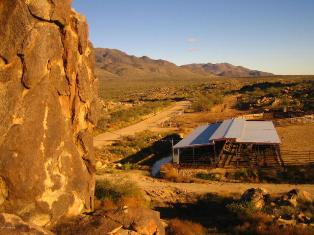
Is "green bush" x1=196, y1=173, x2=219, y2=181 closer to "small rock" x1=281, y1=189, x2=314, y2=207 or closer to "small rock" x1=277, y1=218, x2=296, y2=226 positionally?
"small rock" x1=281, y1=189, x2=314, y2=207

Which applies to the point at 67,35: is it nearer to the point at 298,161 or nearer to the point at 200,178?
the point at 200,178

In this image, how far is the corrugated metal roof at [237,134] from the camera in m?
26.6

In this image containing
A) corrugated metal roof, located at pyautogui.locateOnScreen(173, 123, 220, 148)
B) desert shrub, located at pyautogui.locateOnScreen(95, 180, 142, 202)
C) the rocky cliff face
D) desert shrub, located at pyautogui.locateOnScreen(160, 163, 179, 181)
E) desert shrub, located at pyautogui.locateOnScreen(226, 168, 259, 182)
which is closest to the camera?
the rocky cliff face

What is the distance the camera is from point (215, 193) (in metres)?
21.1

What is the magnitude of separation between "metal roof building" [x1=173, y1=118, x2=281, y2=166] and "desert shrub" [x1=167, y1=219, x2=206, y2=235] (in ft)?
33.6

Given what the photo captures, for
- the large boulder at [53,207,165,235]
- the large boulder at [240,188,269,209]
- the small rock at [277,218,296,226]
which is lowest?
the small rock at [277,218,296,226]

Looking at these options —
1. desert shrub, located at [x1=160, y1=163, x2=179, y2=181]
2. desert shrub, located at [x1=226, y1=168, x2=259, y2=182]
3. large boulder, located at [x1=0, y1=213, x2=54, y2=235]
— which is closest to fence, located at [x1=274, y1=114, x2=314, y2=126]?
desert shrub, located at [x1=226, y1=168, x2=259, y2=182]

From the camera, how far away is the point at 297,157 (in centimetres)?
2675

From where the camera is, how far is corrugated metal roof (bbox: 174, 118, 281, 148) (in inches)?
1047

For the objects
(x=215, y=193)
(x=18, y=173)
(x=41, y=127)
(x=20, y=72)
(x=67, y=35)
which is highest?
(x=67, y=35)

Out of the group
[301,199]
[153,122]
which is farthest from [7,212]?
[153,122]

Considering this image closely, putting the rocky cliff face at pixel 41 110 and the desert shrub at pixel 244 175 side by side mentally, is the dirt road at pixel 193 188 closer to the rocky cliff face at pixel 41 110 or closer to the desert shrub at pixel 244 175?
the desert shrub at pixel 244 175

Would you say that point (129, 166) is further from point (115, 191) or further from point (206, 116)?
point (206, 116)

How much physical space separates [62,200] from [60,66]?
3813mm
